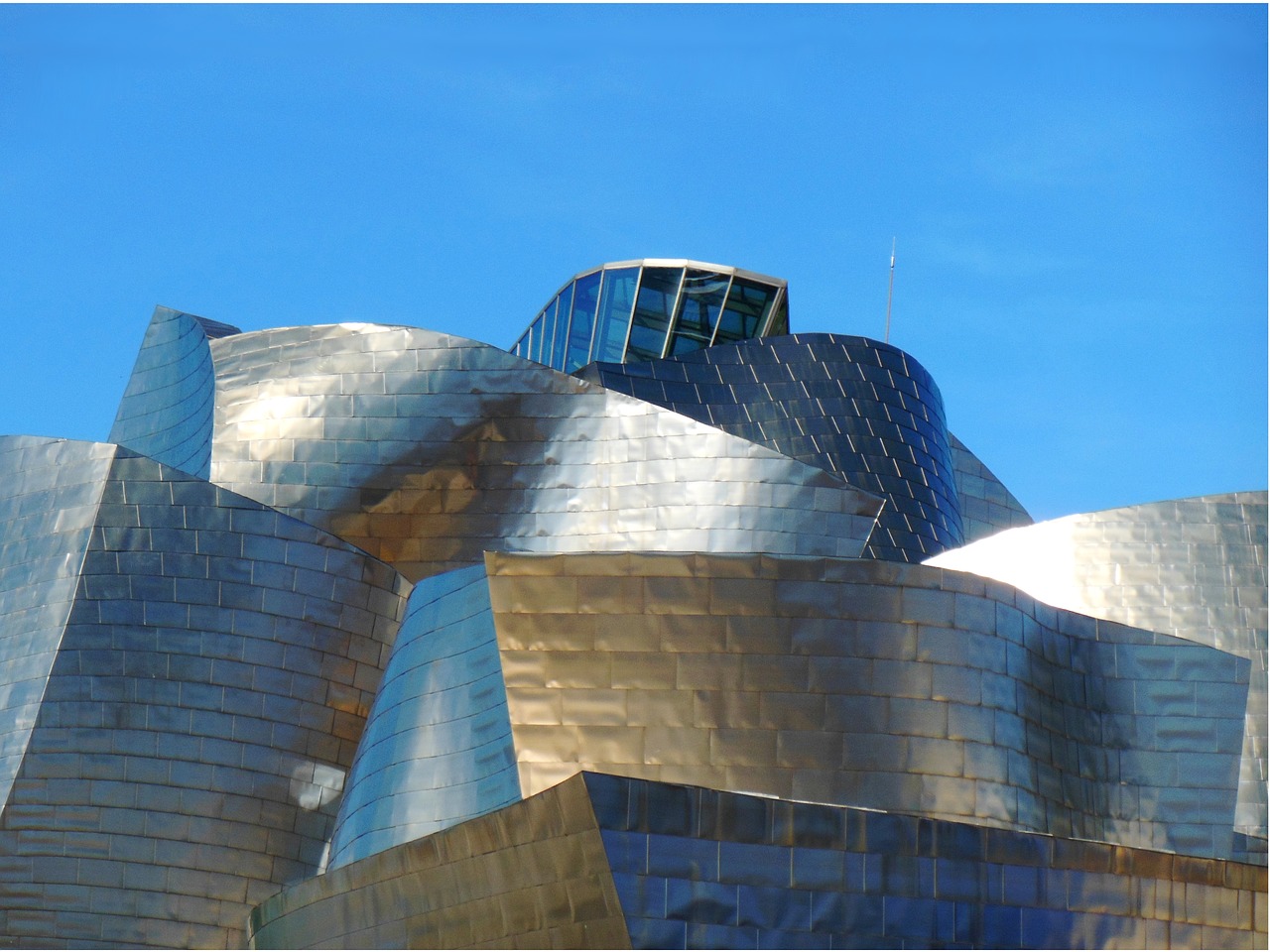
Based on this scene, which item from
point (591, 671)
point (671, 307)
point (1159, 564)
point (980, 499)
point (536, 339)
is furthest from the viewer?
point (536, 339)

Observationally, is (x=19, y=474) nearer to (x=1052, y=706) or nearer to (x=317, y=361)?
(x=317, y=361)

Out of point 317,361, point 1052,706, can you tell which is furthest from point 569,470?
point 1052,706

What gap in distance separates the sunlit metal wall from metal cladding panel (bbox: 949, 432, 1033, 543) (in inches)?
619

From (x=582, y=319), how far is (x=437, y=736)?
1888 centimetres

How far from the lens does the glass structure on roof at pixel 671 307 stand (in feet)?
116

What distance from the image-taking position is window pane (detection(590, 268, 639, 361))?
3547cm

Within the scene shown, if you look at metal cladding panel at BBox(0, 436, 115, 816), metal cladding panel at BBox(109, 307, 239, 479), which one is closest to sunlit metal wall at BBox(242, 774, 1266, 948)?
metal cladding panel at BBox(0, 436, 115, 816)

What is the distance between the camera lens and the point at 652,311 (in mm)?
35500

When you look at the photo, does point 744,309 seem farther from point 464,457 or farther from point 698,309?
point 464,457

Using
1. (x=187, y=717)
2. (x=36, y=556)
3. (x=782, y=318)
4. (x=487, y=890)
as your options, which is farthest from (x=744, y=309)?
(x=487, y=890)

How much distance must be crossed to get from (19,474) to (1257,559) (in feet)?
53.4

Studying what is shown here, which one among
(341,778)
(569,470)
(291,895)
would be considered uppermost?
(569,470)

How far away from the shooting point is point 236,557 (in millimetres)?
22391

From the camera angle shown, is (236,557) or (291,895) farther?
(236,557)
